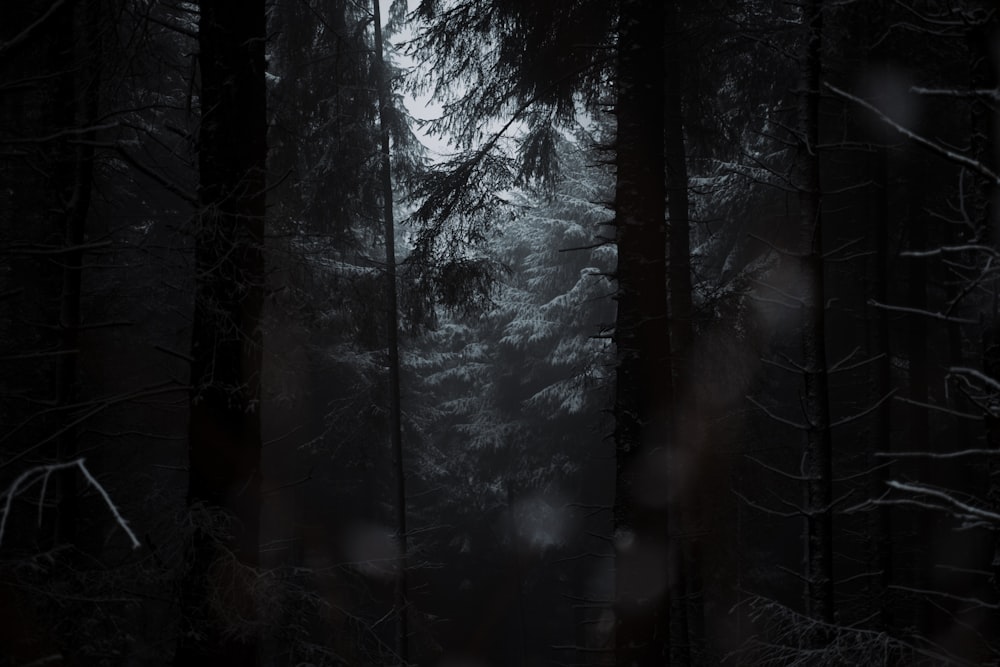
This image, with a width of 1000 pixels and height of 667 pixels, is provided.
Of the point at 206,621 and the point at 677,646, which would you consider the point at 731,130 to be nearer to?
the point at 677,646

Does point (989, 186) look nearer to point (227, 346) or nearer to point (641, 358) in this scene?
point (641, 358)

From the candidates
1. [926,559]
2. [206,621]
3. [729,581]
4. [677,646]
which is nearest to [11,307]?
[206,621]

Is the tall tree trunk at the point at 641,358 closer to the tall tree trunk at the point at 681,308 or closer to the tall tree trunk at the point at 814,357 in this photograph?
the tall tree trunk at the point at 814,357

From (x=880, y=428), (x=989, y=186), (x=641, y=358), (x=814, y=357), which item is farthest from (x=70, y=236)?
(x=880, y=428)

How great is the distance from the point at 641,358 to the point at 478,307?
681cm

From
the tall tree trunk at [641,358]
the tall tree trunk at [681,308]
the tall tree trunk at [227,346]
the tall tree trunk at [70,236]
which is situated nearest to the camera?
the tall tree trunk at [227,346]

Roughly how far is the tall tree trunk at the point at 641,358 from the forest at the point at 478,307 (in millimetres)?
28

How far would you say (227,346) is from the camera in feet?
13.9

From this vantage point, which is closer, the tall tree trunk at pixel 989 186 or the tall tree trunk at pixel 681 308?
the tall tree trunk at pixel 989 186

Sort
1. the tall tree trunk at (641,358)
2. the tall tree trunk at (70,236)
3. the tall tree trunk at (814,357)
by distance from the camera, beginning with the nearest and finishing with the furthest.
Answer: the tall tree trunk at (814,357), the tall tree trunk at (641,358), the tall tree trunk at (70,236)

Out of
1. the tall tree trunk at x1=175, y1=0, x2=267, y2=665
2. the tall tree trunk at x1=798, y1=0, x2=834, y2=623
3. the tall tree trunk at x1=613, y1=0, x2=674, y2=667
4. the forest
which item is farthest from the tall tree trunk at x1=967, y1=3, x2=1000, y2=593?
the tall tree trunk at x1=175, y1=0, x2=267, y2=665

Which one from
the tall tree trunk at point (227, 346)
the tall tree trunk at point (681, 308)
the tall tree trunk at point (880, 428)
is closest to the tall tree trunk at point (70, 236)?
the tall tree trunk at point (227, 346)

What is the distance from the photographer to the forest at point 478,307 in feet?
13.1

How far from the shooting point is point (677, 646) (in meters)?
7.43
